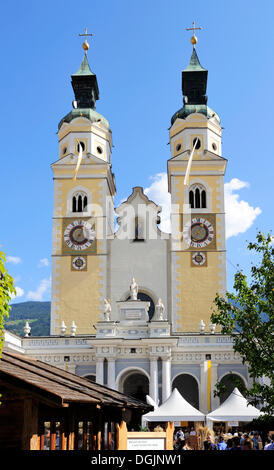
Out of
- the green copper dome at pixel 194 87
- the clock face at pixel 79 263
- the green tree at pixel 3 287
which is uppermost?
the green copper dome at pixel 194 87

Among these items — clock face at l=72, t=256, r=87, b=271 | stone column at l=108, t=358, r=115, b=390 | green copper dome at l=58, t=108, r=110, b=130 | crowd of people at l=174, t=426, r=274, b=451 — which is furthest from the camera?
green copper dome at l=58, t=108, r=110, b=130

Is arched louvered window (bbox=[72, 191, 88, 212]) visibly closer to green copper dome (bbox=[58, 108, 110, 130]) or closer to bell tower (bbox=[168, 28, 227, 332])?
green copper dome (bbox=[58, 108, 110, 130])

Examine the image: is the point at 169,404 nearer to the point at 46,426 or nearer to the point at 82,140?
the point at 46,426

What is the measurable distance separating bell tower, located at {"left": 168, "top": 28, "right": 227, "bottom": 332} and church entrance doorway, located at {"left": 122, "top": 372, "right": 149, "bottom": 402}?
463 cm

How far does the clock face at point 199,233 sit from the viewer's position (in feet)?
156

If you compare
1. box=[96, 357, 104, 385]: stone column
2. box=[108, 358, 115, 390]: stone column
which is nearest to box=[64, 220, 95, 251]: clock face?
box=[96, 357, 104, 385]: stone column

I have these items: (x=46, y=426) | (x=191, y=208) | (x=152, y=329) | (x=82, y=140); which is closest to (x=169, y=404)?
(x=152, y=329)

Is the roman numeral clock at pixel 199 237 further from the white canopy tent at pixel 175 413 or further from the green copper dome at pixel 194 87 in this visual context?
the white canopy tent at pixel 175 413

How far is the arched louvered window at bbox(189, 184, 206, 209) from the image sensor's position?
48.7 metres

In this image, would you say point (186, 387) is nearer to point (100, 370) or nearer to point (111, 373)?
point (111, 373)

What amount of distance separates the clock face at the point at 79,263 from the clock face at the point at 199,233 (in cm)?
757

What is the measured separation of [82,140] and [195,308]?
15489 millimetres

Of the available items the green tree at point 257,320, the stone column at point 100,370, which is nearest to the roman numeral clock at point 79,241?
the stone column at point 100,370

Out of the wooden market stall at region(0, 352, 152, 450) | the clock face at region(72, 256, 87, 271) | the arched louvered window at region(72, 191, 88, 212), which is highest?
the arched louvered window at region(72, 191, 88, 212)
